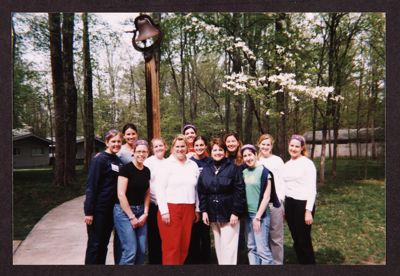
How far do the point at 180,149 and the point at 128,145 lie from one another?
0.51 meters

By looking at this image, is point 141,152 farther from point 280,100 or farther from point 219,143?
point 280,100

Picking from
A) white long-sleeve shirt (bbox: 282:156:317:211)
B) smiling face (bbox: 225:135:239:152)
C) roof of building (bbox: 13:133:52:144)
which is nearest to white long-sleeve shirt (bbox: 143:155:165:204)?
smiling face (bbox: 225:135:239:152)

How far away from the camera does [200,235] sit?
314 centimetres

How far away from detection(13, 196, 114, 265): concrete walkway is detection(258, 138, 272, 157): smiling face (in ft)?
5.81

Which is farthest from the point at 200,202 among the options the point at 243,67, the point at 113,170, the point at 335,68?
the point at 335,68

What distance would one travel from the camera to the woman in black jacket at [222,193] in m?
2.85

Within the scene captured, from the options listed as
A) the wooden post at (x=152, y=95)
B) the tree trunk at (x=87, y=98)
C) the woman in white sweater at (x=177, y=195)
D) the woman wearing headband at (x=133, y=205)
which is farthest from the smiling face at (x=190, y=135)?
the tree trunk at (x=87, y=98)

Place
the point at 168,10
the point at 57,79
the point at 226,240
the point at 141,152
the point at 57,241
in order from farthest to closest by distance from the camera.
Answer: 1. the point at 57,79
2. the point at 57,241
3. the point at 168,10
4. the point at 226,240
5. the point at 141,152

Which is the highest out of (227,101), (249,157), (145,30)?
(145,30)

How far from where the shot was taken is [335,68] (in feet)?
12.1

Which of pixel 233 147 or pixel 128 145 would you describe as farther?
pixel 128 145

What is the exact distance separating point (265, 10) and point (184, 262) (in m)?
2.52

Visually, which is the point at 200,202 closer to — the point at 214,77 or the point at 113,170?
the point at 113,170

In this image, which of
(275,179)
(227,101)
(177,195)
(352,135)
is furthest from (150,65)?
(352,135)
